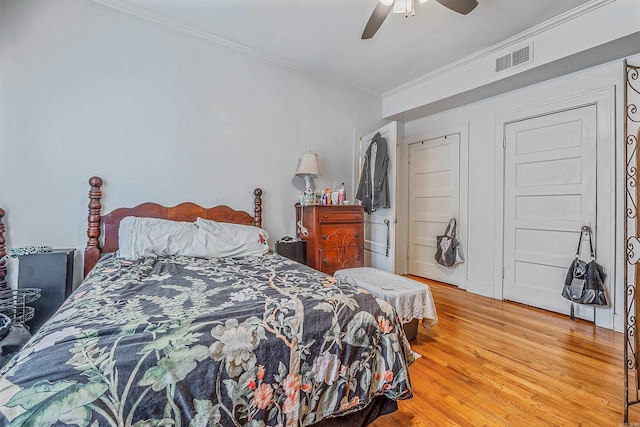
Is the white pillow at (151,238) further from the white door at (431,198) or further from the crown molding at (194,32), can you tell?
the white door at (431,198)

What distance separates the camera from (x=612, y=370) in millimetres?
1806

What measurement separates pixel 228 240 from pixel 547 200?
312 centimetres

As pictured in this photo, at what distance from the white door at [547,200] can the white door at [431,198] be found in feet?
2.11

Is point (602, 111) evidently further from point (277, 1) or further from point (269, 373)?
point (269, 373)

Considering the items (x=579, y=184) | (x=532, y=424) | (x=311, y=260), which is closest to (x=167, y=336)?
(x=532, y=424)

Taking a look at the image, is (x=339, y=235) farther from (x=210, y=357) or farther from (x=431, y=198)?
(x=210, y=357)

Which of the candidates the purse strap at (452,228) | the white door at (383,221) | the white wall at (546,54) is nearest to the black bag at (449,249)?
the purse strap at (452,228)

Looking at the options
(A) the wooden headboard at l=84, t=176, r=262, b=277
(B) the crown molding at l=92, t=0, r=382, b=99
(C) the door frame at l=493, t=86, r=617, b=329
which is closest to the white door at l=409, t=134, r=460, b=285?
(C) the door frame at l=493, t=86, r=617, b=329

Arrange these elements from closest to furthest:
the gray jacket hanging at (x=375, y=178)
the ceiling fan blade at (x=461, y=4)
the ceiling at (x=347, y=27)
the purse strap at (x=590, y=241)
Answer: the ceiling fan blade at (x=461, y=4)
the ceiling at (x=347, y=27)
the purse strap at (x=590, y=241)
the gray jacket hanging at (x=375, y=178)

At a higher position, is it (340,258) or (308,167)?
(308,167)

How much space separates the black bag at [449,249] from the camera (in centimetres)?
355

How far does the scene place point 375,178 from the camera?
3.30 meters

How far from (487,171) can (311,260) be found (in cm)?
232

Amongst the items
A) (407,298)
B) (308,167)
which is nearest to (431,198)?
(308,167)
